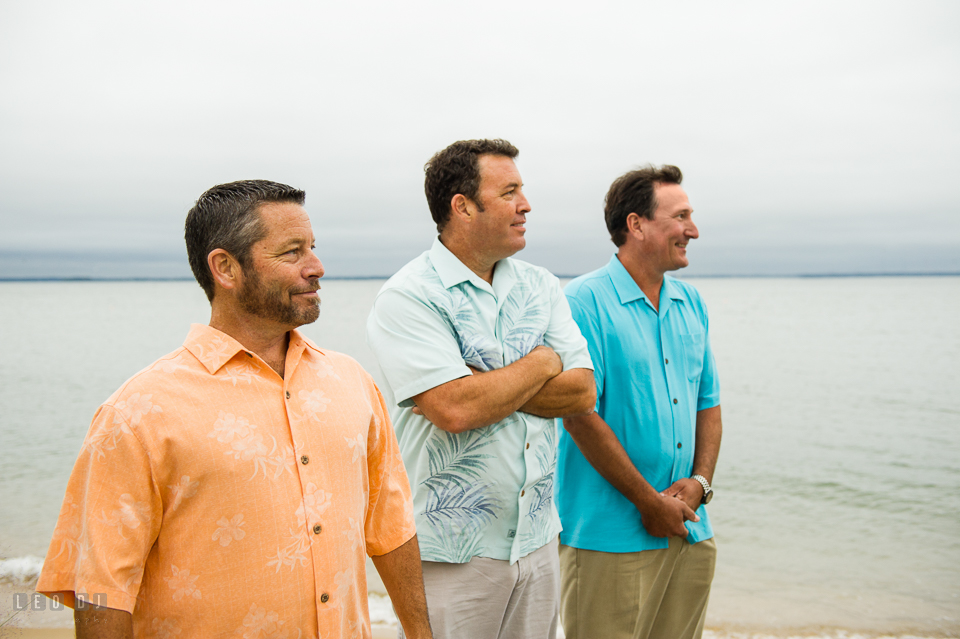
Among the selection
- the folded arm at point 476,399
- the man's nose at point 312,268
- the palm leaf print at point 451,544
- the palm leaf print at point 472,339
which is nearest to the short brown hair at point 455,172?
the palm leaf print at point 472,339

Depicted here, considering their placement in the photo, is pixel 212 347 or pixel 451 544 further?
pixel 451 544

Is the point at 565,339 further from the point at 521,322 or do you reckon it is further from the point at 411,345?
the point at 411,345

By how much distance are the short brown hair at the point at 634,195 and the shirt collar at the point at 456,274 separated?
980mm

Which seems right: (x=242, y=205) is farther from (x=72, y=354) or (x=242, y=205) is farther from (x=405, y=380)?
(x=72, y=354)

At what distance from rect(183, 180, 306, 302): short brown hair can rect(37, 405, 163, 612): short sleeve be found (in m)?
0.46

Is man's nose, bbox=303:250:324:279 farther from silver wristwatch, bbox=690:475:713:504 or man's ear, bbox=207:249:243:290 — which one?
silver wristwatch, bbox=690:475:713:504

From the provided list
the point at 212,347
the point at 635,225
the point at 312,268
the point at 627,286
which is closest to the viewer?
the point at 212,347

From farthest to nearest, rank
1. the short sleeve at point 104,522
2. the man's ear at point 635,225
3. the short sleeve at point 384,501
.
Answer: the man's ear at point 635,225 → the short sleeve at point 384,501 → the short sleeve at point 104,522

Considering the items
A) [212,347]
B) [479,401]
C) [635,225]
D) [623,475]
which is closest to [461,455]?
[479,401]

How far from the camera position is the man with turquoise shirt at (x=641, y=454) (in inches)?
114

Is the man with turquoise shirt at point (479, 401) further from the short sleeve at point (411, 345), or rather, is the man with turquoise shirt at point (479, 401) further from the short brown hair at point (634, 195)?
the short brown hair at point (634, 195)

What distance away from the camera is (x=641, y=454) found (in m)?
2.97

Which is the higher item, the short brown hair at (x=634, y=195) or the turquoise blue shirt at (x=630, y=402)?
the short brown hair at (x=634, y=195)

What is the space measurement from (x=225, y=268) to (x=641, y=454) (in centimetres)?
206
